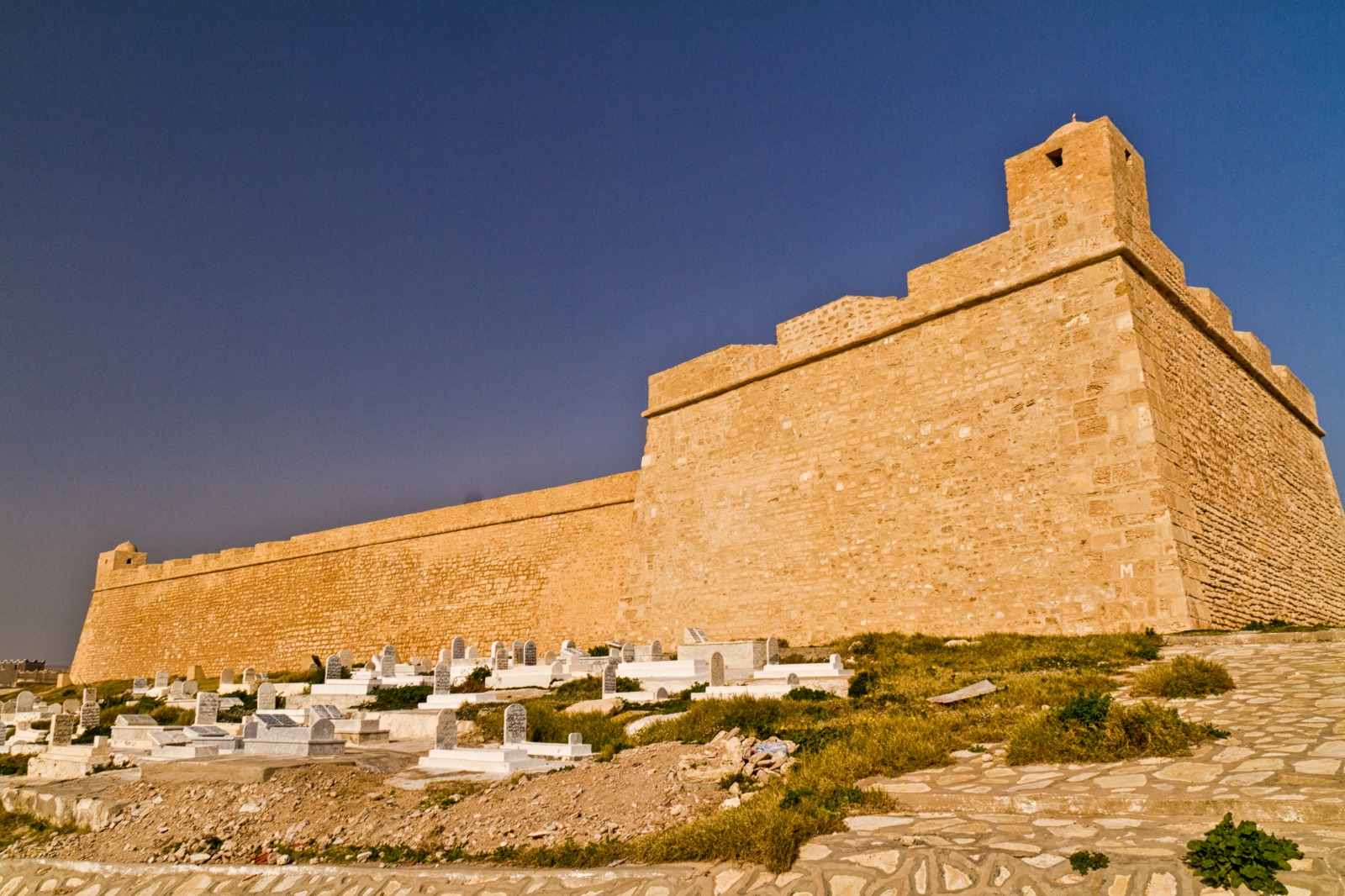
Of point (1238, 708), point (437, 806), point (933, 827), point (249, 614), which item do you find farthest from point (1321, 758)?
point (249, 614)

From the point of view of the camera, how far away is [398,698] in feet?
43.1

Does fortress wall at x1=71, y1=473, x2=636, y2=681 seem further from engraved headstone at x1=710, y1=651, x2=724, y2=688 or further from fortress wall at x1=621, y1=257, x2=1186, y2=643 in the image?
engraved headstone at x1=710, y1=651, x2=724, y2=688

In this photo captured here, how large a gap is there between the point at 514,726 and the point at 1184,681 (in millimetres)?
5689

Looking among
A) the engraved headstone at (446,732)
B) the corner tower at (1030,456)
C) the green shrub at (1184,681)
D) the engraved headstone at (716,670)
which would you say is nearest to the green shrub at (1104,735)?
the green shrub at (1184,681)

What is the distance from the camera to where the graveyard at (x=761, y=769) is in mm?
4316

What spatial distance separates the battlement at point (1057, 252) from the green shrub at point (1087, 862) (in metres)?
10.1

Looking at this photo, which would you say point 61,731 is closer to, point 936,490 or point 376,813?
point 376,813

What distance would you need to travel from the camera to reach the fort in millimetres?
11375

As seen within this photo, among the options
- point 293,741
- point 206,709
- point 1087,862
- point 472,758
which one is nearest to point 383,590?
point 206,709

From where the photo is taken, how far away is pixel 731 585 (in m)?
16.4

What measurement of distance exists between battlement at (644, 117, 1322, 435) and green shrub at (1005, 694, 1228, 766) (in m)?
8.33

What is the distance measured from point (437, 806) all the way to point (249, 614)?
25127 millimetres

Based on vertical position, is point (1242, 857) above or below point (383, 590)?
below

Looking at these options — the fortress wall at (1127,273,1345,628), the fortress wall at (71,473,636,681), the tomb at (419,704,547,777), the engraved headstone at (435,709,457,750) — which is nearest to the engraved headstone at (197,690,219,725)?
the tomb at (419,704,547,777)
